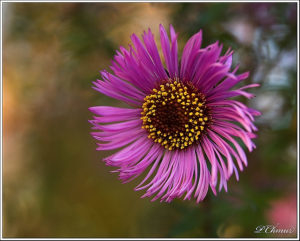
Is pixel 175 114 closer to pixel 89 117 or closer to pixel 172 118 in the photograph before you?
pixel 172 118

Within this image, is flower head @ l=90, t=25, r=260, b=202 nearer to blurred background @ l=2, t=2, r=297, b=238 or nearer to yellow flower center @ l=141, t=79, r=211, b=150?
yellow flower center @ l=141, t=79, r=211, b=150

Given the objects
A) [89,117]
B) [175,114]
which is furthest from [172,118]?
[89,117]

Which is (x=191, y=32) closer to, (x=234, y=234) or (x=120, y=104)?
(x=120, y=104)

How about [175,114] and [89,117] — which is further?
[89,117]

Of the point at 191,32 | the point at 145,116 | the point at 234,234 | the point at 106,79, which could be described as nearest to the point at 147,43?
the point at 106,79

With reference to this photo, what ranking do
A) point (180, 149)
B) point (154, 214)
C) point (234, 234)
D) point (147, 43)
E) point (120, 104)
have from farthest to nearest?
point (120, 104), point (154, 214), point (234, 234), point (180, 149), point (147, 43)

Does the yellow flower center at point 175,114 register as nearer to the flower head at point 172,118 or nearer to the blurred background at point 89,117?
the flower head at point 172,118
